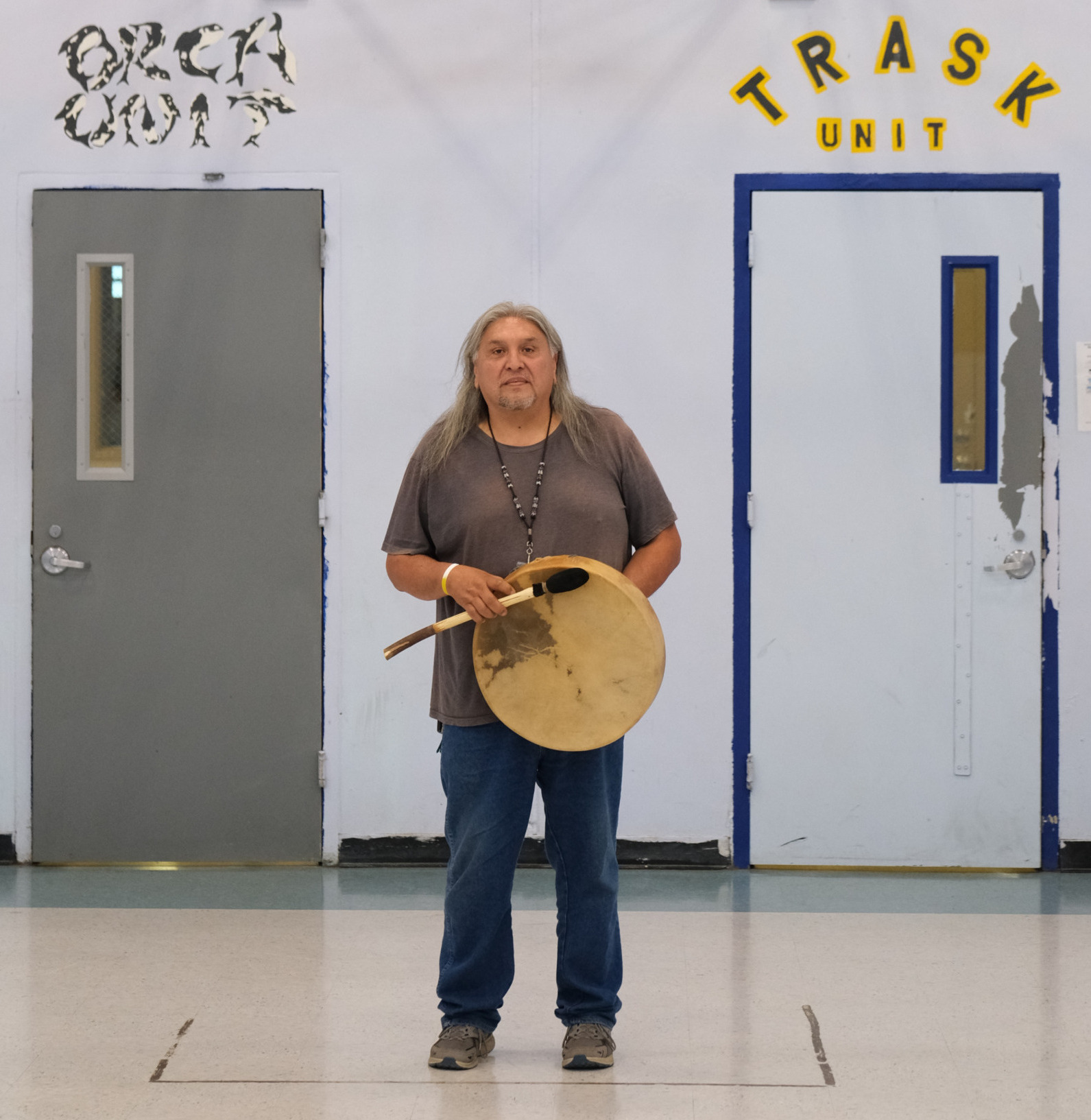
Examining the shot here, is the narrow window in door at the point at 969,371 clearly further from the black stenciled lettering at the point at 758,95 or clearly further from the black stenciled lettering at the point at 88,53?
the black stenciled lettering at the point at 88,53

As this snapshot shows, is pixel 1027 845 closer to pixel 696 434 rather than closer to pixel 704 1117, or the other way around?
pixel 696 434

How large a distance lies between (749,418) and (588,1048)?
2.10 m

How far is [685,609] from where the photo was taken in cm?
398

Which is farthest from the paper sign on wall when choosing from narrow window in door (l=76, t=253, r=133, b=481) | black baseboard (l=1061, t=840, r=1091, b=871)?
narrow window in door (l=76, t=253, r=133, b=481)

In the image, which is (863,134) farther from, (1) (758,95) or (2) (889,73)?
(1) (758,95)

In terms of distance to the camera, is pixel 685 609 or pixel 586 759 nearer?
pixel 586 759

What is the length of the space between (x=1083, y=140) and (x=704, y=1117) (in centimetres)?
308

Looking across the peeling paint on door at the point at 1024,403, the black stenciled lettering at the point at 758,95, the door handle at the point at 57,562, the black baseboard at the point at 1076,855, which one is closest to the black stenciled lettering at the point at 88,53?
the door handle at the point at 57,562

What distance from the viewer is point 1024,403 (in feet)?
12.9

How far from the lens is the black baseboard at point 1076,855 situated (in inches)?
156

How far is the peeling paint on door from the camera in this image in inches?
155

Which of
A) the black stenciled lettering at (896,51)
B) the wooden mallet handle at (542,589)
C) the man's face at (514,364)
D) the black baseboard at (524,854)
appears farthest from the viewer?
the black baseboard at (524,854)

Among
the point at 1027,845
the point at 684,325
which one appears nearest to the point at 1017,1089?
the point at 1027,845

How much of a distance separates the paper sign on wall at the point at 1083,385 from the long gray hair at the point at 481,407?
6.77 feet
